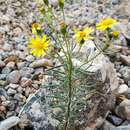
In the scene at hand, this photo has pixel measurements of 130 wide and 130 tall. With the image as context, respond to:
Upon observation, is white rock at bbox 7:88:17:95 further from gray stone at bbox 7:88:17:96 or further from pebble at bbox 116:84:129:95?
pebble at bbox 116:84:129:95

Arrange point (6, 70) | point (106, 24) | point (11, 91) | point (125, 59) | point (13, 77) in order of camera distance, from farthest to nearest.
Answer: point (125, 59)
point (6, 70)
point (13, 77)
point (11, 91)
point (106, 24)

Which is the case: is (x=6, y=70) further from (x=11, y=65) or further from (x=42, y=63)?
(x=42, y=63)

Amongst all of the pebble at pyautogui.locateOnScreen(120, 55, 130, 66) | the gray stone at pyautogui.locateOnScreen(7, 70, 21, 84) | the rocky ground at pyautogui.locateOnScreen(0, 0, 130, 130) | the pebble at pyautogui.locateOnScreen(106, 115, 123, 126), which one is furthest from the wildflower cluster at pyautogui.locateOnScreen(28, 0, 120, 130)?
the pebble at pyautogui.locateOnScreen(120, 55, 130, 66)

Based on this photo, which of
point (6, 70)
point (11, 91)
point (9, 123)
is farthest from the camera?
point (6, 70)

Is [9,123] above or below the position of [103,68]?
below

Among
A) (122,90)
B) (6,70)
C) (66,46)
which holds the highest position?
(66,46)

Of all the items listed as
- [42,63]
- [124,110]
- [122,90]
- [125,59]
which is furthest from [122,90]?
[42,63]

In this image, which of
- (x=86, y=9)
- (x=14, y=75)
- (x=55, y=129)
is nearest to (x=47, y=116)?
(x=55, y=129)

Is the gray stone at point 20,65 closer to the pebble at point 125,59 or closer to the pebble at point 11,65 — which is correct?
the pebble at point 11,65
